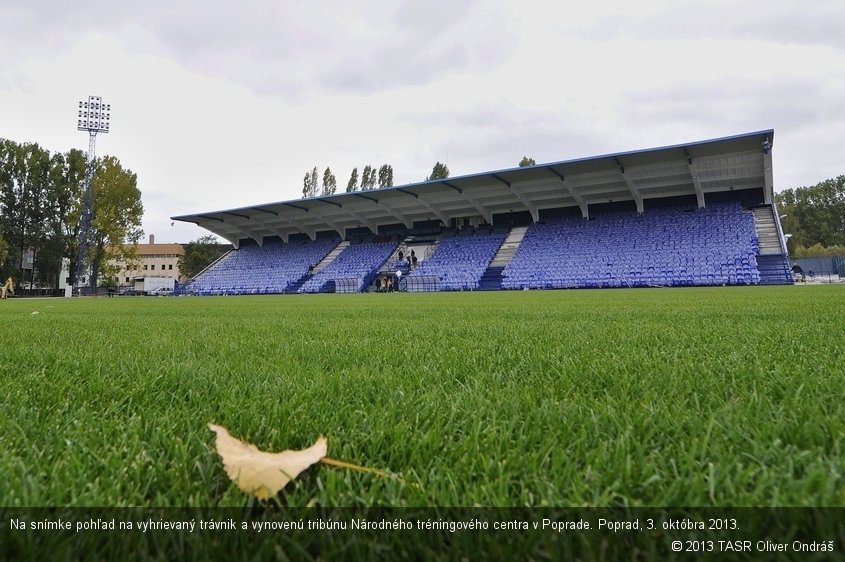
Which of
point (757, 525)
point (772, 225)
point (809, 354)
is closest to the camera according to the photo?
point (757, 525)

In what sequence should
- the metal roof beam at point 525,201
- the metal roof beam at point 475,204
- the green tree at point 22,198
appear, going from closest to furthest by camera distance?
the metal roof beam at point 525,201 → the metal roof beam at point 475,204 → the green tree at point 22,198

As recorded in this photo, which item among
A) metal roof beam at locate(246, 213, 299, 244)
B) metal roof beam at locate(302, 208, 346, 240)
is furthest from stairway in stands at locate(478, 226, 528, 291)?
metal roof beam at locate(246, 213, 299, 244)

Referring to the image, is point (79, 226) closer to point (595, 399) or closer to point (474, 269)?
point (474, 269)

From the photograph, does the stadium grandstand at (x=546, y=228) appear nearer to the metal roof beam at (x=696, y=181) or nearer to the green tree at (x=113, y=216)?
the metal roof beam at (x=696, y=181)

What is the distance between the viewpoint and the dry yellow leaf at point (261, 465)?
0.70m

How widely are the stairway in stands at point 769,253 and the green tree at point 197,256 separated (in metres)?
46.0

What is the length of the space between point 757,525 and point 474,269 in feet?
82.0

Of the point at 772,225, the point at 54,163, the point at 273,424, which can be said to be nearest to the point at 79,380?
the point at 273,424

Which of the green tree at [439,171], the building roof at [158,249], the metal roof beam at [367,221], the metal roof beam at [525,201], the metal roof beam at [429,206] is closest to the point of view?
the metal roof beam at [525,201]

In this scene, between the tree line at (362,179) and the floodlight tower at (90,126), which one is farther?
the tree line at (362,179)

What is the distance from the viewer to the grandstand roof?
20.5 metres

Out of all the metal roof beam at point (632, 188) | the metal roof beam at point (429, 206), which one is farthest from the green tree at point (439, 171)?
the metal roof beam at point (632, 188)

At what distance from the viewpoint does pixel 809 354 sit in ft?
5.90

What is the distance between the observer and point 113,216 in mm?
28094
